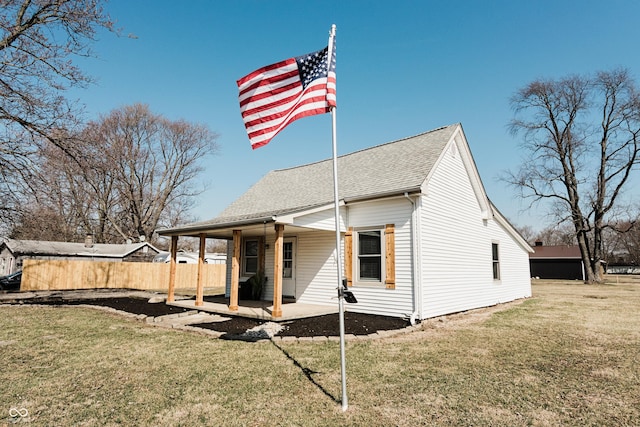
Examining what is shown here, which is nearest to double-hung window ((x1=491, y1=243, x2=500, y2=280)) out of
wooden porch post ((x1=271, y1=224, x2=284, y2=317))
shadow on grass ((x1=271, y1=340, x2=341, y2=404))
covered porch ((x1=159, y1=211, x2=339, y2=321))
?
covered porch ((x1=159, y1=211, x2=339, y2=321))

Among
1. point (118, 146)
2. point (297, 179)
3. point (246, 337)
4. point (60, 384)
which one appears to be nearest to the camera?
point (60, 384)

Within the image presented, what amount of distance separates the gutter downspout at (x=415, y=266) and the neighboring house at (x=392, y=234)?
0.03 metres

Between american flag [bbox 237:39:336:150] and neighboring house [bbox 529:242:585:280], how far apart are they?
4609 cm

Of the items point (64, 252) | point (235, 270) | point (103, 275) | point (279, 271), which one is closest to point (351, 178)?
point (279, 271)

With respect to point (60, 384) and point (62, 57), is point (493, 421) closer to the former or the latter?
point (60, 384)

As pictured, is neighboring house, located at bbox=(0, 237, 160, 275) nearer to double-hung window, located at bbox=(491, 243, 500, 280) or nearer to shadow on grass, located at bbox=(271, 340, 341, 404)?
shadow on grass, located at bbox=(271, 340, 341, 404)

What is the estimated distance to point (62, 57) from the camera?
1004 cm

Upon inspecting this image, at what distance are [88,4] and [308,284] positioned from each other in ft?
33.9

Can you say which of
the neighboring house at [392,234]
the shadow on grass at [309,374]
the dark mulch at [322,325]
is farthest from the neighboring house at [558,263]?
the shadow on grass at [309,374]

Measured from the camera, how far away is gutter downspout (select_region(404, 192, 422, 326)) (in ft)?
29.1

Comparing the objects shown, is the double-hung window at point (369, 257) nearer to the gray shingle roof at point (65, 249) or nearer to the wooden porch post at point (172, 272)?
the wooden porch post at point (172, 272)

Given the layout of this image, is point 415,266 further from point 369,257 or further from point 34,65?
point 34,65

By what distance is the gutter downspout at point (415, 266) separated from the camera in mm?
8867

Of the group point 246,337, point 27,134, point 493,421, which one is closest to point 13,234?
point 27,134
